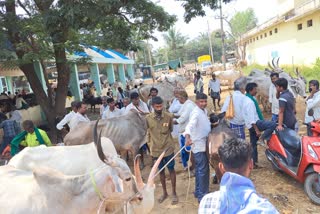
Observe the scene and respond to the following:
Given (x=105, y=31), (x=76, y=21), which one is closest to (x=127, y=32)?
(x=105, y=31)

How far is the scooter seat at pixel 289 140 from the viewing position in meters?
4.73

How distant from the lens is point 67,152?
4.03m

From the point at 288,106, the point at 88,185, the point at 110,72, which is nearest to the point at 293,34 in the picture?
the point at 110,72

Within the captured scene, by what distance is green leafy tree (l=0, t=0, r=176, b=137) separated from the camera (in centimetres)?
745

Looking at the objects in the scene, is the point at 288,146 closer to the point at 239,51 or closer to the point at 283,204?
the point at 283,204

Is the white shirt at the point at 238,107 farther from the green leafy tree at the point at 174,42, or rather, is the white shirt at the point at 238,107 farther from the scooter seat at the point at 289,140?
the green leafy tree at the point at 174,42

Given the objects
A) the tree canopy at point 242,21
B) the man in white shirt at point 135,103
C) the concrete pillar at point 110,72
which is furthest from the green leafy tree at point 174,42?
the man in white shirt at point 135,103

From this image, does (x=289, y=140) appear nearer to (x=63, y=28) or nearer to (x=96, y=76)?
(x=63, y=28)

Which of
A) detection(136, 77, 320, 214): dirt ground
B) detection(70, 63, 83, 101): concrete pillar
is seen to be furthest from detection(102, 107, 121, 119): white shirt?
detection(70, 63, 83, 101): concrete pillar

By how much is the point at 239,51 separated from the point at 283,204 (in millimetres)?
42408

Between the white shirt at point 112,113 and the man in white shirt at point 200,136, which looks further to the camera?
the white shirt at point 112,113

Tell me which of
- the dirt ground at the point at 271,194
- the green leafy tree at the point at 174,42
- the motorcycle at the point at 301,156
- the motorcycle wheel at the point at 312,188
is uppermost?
the green leafy tree at the point at 174,42

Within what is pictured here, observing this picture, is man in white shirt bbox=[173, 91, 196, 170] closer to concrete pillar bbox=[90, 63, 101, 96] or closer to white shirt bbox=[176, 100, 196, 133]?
white shirt bbox=[176, 100, 196, 133]

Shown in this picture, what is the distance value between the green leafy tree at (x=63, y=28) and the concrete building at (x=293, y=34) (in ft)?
36.1
